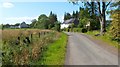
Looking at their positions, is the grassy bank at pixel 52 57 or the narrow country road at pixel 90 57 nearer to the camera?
the grassy bank at pixel 52 57

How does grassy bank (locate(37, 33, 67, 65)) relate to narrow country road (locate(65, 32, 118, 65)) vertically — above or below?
above

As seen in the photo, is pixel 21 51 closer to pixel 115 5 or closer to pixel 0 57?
pixel 0 57

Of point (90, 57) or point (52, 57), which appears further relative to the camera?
point (90, 57)

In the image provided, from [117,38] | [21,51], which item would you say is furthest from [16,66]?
[117,38]

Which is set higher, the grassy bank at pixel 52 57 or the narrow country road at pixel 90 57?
the grassy bank at pixel 52 57

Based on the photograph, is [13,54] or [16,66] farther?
[13,54]

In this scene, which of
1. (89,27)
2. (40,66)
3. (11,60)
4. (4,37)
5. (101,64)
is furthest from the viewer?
(89,27)

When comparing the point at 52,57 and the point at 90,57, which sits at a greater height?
the point at 52,57

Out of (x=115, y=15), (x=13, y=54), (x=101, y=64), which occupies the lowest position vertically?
(x=101, y=64)

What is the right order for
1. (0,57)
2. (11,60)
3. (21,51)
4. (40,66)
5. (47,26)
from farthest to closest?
1. (47,26)
2. (21,51)
3. (40,66)
4. (11,60)
5. (0,57)

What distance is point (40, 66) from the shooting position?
462 inches

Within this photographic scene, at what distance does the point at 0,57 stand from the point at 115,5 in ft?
95.7

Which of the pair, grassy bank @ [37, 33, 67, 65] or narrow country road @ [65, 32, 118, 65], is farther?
narrow country road @ [65, 32, 118, 65]

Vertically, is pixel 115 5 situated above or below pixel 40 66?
above
